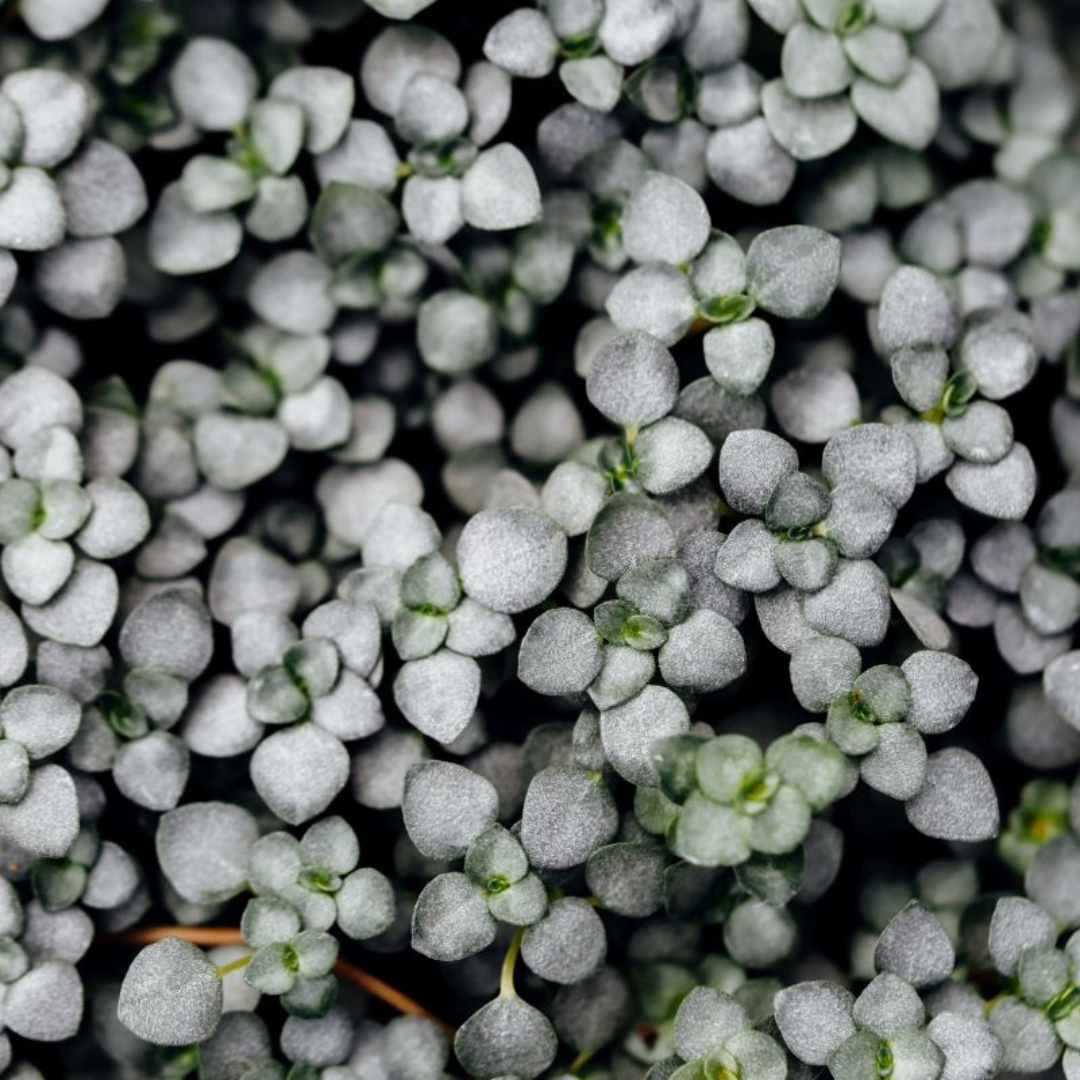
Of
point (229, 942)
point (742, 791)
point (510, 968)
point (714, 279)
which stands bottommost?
point (229, 942)

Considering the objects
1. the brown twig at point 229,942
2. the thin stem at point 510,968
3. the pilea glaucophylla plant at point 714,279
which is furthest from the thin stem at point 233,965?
the pilea glaucophylla plant at point 714,279

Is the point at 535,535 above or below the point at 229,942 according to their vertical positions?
above

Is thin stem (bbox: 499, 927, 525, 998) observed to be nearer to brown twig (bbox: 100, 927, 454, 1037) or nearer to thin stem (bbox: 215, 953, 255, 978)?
brown twig (bbox: 100, 927, 454, 1037)

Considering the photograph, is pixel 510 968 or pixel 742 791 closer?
pixel 742 791

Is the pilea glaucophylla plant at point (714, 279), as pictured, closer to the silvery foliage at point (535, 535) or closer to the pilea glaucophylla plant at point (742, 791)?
the silvery foliage at point (535, 535)

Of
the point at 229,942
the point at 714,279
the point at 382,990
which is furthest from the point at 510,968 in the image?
the point at 714,279

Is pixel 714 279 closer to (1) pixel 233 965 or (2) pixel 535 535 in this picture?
(2) pixel 535 535

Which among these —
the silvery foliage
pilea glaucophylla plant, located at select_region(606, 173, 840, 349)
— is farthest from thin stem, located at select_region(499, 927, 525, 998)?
pilea glaucophylla plant, located at select_region(606, 173, 840, 349)

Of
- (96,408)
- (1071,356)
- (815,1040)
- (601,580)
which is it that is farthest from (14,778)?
(1071,356)
